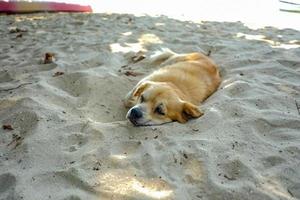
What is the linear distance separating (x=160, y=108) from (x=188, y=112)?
28 cm

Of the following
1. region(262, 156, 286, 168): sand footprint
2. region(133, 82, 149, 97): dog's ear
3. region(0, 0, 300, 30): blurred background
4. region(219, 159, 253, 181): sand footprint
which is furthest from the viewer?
region(0, 0, 300, 30): blurred background

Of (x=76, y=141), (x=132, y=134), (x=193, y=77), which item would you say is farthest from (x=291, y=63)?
(x=76, y=141)

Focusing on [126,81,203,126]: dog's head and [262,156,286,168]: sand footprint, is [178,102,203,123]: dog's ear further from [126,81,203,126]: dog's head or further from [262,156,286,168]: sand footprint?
[262,156,286,168]: sand footprint

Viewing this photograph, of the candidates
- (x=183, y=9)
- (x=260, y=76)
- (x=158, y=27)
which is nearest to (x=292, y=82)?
(x=260, y=76)

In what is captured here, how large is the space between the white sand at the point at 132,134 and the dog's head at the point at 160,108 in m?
0.11

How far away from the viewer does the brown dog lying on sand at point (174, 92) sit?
404cm

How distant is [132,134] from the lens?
372 centimetres

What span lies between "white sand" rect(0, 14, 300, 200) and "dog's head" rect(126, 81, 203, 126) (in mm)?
109

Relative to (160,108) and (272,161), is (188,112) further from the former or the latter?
(272,161)

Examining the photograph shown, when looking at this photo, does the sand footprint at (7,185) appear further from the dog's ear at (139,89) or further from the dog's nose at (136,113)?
the dog's ear at (139,89)

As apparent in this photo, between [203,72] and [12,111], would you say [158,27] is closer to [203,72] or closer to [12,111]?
[203,72]

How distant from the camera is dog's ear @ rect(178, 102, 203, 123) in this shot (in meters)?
3.99

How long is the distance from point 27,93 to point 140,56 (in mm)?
2112

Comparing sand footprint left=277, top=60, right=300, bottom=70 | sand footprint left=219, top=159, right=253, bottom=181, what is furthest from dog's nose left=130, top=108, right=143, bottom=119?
sand footprint left=277, top=60, right=300, bottom=70
